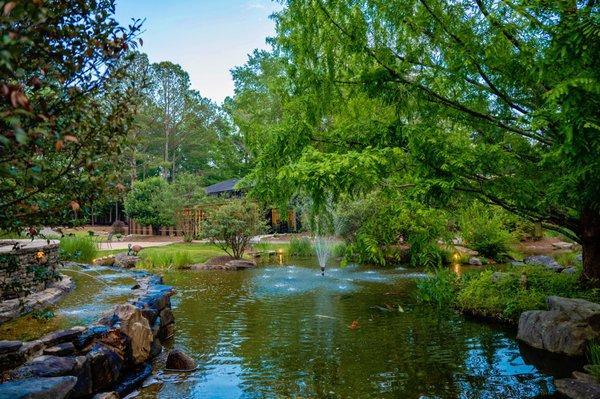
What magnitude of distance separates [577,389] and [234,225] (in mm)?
14352

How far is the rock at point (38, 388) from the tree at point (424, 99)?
9.40 ft

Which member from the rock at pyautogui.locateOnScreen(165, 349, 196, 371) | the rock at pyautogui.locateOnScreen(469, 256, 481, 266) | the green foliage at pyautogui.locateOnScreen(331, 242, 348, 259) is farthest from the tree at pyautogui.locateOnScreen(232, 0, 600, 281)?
the green foliage at pyautogui.locateOnScreen(331, 242, 348, 259)

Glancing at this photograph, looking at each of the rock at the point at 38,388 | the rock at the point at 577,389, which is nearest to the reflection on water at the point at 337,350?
the rock at the point at 577,389

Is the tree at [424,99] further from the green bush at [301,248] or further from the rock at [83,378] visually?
the green bush at [301,248]

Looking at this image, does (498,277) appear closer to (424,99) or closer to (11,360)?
(424,99)

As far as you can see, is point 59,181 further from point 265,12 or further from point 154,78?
point 154,78

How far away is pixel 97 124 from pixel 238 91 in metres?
35.3

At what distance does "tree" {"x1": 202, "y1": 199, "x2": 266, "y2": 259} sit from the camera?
17.8 meters

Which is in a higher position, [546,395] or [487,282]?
[487,282]

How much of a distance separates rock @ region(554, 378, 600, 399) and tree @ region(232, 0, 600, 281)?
2.03 m

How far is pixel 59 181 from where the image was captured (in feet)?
9.90

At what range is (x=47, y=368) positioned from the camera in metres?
4.16

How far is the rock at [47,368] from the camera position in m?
4.03

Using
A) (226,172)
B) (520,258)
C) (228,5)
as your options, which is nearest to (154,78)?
(226,172)
